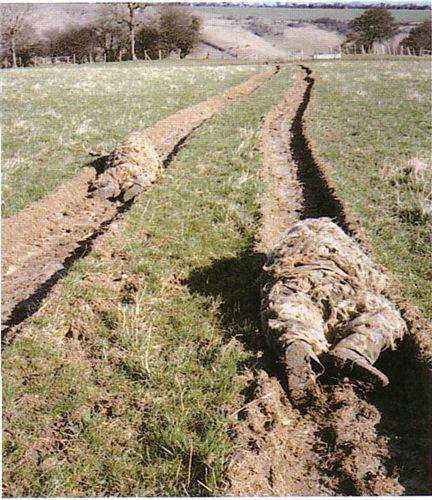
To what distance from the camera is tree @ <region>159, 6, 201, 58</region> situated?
60.7m

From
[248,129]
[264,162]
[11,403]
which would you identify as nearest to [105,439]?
[11,403]

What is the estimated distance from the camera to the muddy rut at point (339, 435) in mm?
3568

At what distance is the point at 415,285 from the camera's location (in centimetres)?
600

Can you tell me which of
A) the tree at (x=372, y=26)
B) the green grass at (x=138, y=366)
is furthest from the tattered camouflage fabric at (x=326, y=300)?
the tree at (x=372, y=26)

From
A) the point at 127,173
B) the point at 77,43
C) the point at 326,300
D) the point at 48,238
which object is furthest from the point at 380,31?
the point at 326,300

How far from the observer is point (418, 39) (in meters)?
56.0

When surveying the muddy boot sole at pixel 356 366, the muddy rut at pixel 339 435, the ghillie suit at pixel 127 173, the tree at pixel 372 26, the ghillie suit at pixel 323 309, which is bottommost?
the muddy rut at pixel 339 435

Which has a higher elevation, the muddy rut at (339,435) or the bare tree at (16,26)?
the bare tree at (16,26)

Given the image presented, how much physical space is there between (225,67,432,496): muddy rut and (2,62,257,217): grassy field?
6340 mm

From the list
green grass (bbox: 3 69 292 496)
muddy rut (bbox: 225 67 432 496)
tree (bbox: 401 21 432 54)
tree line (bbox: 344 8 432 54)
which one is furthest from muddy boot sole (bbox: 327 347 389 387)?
tree line (bbox: 344 8 432 54)

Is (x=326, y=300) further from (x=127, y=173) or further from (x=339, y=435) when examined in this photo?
(x=127, y=173)

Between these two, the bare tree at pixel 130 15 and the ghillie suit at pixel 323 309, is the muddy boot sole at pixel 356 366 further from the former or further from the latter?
the bare tree at pixel 130 15

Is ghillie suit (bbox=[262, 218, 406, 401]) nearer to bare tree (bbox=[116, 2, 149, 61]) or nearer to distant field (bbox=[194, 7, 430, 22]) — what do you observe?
distant field (bbox=[194, 7, 430, 22])

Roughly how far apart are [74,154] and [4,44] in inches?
1661
